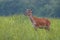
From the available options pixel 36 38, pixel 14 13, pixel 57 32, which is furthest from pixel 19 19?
pixel 57 32

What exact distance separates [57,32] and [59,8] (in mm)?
264

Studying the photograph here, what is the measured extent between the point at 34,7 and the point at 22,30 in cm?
28

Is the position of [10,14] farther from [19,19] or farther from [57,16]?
[57,16]

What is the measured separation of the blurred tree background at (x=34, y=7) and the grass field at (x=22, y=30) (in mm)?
65

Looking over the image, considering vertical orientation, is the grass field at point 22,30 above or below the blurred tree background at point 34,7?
below

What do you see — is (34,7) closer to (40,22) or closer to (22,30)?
(40,22)

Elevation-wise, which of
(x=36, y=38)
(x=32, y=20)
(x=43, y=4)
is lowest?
(x=36, y=38)

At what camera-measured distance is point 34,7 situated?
251cm

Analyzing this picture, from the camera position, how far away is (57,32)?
2.49 metres

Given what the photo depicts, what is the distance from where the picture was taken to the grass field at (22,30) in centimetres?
243

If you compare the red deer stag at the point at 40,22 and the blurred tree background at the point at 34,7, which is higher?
the blurred tree background at the point at 34,7

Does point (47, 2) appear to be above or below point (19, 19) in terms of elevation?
above

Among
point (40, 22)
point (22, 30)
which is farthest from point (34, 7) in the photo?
point (22, 30)

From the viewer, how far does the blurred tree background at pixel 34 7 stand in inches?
98.2
